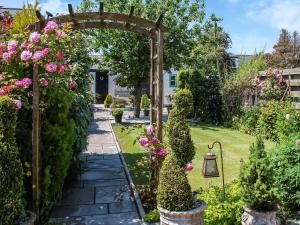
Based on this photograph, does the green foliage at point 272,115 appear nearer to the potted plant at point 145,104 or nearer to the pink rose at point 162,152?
the pink rose at point 162,152

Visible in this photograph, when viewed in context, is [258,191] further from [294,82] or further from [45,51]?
[294,82]

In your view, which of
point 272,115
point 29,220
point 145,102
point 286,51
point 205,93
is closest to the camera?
point 29,220

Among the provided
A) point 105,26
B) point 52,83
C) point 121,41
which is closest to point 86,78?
point 105,26

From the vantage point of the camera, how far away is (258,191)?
3752 millimetres

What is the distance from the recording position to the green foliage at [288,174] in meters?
4.68

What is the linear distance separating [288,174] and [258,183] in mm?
1159

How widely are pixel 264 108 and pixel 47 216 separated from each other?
9.19 metres

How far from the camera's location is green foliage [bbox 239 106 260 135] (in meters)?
13.3

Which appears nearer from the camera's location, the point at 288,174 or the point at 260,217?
the point at 260,217

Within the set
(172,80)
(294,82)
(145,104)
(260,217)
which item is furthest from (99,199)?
(172,80)

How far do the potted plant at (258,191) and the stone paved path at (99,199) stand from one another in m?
1.61

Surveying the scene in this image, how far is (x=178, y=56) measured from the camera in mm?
18766

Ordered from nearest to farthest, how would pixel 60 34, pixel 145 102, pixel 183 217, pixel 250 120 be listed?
pixel 183 217 → pixel 60 34 → pixel 250 120 → pixel 145 102

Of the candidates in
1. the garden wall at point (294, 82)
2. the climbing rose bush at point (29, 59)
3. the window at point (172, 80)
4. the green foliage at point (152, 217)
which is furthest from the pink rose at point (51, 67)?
the window at point (172, 80)
